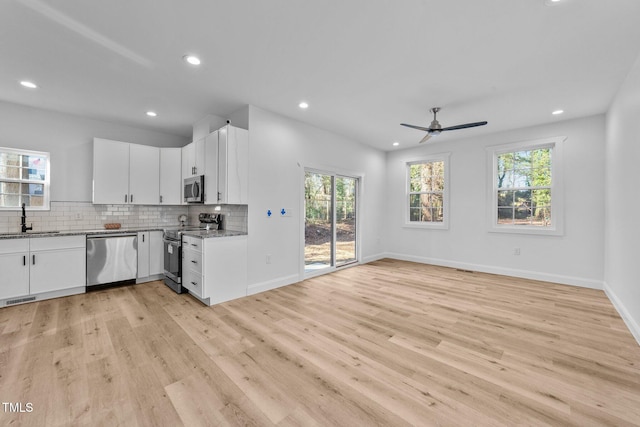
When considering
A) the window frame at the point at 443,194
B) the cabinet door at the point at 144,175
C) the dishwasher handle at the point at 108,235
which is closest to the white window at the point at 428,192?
the window frame at the point at 443,194

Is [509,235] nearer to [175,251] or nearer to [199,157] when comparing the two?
[199,157]

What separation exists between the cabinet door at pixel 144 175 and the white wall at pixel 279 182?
209 centimetres

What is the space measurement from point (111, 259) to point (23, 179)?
1666 mm

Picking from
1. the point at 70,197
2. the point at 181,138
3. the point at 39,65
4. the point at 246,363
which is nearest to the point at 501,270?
the point at 246,363

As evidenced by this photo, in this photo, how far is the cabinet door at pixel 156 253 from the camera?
4520mm

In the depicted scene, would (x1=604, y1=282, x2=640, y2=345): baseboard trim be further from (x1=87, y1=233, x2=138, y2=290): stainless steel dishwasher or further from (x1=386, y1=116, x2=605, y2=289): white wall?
(x1=87, y1=233, x2=138, y2=290): stainless steel dishwasher

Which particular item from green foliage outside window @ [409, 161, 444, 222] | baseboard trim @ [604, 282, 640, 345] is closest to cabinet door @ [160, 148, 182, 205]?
green foliage outside window @ [409, 161, 444, 222]

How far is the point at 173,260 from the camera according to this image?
4.09 meters

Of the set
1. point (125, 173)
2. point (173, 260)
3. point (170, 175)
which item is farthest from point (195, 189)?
point (125, 173)

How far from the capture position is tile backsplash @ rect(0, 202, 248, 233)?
3939 millimetres

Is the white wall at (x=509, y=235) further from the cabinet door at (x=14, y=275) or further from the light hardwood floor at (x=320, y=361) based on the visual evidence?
the cabinet door at (x=14, y=275)

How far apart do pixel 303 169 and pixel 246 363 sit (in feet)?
10.3

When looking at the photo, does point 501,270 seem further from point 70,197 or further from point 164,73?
point 70,197

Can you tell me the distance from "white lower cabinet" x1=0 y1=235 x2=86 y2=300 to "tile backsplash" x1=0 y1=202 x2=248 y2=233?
76cm
